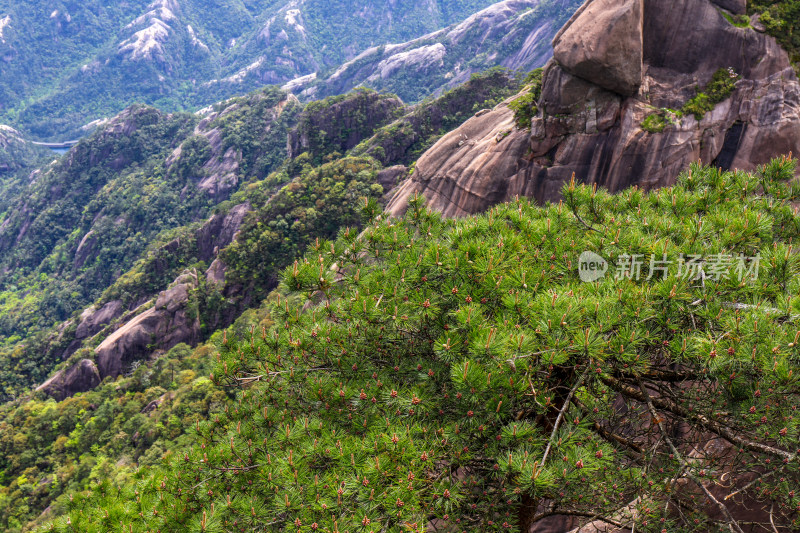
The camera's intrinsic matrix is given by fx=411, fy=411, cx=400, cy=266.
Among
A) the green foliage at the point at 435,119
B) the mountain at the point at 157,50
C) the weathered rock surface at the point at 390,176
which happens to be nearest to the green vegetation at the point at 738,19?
the weathered rock surface at the point at 390,176

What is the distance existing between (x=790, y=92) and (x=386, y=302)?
49.1 ft

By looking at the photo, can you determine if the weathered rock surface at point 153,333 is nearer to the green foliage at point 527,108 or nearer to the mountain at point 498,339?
the mountain at point 498,339

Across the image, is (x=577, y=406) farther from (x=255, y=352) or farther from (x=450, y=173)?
(x=450, y=173)

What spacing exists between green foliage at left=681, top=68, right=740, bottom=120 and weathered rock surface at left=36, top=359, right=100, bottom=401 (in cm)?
3930

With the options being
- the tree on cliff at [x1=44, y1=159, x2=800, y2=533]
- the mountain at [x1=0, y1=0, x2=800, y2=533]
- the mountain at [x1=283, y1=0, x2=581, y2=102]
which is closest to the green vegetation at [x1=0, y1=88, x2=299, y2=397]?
the mountain at [x1=0, y1=0, x2=800, y2=533]

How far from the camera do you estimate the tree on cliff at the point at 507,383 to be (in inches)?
112

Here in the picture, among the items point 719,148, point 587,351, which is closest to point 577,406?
point 587,351

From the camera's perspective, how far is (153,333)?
3173 cm

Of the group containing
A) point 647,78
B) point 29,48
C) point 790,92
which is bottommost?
point 790,92

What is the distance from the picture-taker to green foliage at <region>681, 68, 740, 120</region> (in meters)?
12.4

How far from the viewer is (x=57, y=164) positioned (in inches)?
2697

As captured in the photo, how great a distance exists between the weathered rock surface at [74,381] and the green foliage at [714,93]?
39295mm

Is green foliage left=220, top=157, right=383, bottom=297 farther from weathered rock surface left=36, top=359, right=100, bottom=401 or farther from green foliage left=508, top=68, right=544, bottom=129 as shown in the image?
green foliage left=508, top=68, right=544, bottom=129

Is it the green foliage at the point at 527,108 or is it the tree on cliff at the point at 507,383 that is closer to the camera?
the tree on cliff at the point at 507,383
